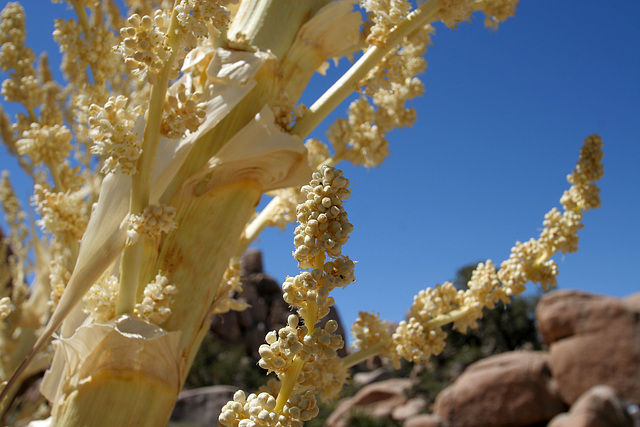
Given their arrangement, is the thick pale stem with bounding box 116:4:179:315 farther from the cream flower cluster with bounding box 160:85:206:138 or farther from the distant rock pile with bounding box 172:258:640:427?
the distant rock pile with bounding box 172:258:640:427

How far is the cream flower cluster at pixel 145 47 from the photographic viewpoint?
2.74 feet

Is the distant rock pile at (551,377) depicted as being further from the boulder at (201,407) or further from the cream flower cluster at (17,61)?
the cream flower cluster at (17,61)

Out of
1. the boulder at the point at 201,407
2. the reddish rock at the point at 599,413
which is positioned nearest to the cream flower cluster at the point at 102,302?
the boulder at the point at 201,407

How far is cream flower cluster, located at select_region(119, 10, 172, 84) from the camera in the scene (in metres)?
0.83

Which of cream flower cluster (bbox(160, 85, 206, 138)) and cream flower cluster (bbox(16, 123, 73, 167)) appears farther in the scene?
cream flower cluster (bbox(16, 123, 73, 167))

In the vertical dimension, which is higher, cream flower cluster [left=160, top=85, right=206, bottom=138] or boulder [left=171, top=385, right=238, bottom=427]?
boulder [left=171, top=385, right=238, bottom=427]

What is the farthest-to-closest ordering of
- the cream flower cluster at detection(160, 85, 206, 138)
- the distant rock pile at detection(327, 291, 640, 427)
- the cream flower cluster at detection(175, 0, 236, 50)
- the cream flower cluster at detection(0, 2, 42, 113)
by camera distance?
the distant rock pile at detection(327, 291, 640, 427) → the cream flower cluster at detection(0, 2, 42, 113) → the cream flower cluster at detection(160, 85, 206, 138) → the cream flower cluster at detection(175, 0, 236, 50)

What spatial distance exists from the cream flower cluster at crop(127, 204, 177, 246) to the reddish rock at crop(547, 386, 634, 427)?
38.1 ft

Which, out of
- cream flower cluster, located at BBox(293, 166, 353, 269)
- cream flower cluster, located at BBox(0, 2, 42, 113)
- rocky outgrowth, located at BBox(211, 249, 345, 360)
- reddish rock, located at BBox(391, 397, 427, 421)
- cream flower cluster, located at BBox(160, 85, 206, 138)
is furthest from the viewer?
rocky outgrowth, located at BBox(211, 249, 345, 360)

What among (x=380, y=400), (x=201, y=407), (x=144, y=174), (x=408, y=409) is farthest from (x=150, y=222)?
(x=380, y=400)

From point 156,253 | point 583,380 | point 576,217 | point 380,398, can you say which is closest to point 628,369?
point 583,380

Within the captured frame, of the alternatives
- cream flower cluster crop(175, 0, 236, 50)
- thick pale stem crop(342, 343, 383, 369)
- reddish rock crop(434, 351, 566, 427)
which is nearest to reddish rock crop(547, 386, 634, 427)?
reddish rock crop(434, 351, 566, 427)

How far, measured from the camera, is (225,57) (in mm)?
1146

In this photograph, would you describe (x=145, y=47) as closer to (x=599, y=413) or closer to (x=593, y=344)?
(x=599, y=413)
